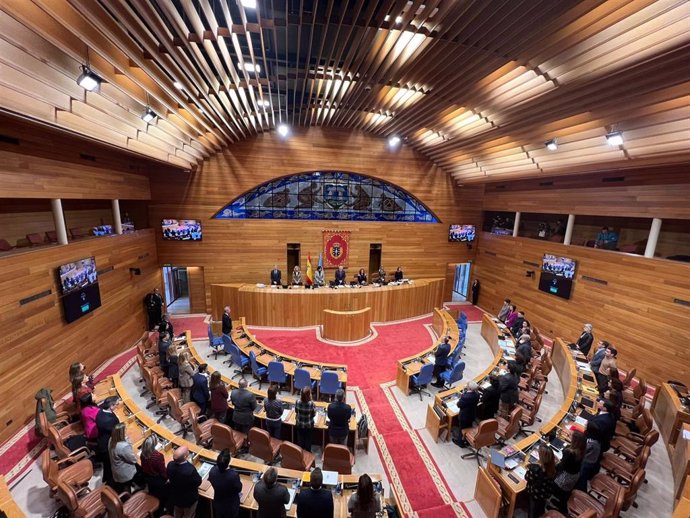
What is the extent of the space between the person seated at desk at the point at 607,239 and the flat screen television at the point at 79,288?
14.3 m

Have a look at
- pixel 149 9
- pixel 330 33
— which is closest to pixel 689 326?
pixel 330 33

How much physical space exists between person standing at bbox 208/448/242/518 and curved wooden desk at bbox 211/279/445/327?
24.4 feet

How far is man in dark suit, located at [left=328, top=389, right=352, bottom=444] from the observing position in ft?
15.1

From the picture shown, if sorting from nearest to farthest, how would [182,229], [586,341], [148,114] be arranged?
[148,114]
[586,341]
[182,229]

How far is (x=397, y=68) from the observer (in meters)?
6.28

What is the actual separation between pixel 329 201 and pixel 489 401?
9.34 meters

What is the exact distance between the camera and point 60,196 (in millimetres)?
6359

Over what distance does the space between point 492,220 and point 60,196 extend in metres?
15.2

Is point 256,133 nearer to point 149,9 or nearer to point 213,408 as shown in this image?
point 149,9

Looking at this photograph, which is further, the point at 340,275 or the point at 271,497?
the point at 340,275

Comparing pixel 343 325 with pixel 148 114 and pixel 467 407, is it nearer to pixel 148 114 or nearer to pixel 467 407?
pixel 467 407

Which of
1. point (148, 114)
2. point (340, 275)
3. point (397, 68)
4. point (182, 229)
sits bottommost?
point (340, 275)

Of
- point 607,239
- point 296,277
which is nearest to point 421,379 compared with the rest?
point 296,277

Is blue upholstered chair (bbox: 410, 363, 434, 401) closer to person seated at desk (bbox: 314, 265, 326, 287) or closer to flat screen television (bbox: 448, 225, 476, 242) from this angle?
person seated at desk (bbox: 314, 265, 326, 287)
